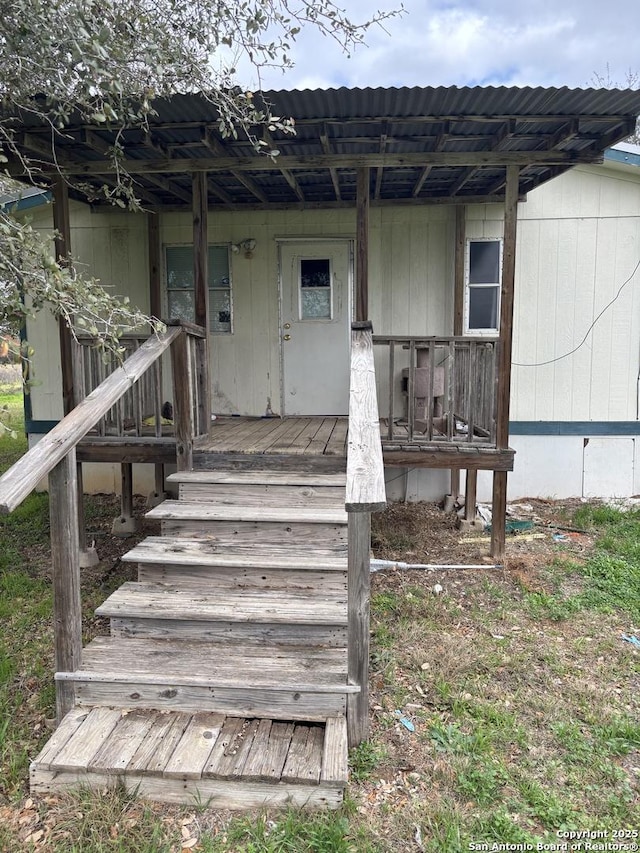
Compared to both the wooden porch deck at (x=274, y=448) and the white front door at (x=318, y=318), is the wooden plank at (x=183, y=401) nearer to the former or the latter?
the wooden porch deck at (x=274, y=448)

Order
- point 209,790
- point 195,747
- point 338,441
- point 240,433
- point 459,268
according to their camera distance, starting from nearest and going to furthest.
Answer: point 209,790 → point 195,747 → point 338,441 → point 240,433 → point 459,268

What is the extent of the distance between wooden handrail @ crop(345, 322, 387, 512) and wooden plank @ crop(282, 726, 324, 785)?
0.97 m

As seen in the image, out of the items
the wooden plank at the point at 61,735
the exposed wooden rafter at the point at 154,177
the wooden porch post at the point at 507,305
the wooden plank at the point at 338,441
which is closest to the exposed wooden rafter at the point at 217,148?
the exposed wooden rafter at the point at 154,177

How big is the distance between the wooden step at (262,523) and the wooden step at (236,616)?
0.43 meters

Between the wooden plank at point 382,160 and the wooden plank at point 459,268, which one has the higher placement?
the wooden plank at point 382,160

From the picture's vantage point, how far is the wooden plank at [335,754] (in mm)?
2012

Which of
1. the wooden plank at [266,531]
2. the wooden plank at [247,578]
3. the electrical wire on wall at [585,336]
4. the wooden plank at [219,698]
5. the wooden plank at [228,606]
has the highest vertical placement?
the electrical wire on wall at [585,336]

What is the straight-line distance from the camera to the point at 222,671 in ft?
8.07

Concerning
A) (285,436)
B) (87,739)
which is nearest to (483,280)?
(285,436)

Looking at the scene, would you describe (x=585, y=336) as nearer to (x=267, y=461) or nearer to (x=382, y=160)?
(x=382, y=160)

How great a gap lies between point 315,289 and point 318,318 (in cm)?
31

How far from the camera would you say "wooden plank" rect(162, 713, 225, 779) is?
2.05m

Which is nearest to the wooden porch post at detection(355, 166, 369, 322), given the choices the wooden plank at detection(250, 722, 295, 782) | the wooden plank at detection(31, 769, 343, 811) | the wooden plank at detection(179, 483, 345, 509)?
the wooden plank at detection(179, 483, 345, 509)

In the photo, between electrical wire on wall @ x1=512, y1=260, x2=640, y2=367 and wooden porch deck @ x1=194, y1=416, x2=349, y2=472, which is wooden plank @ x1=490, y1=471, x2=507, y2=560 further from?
electrical wire on wall @ x1=512, y1=260, x2=640, y2=367
